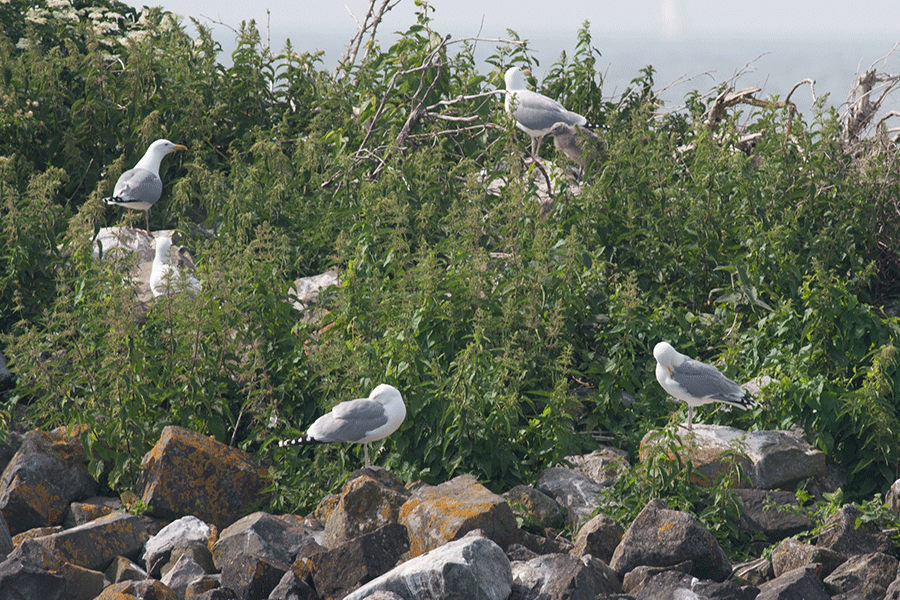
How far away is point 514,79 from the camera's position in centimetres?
986

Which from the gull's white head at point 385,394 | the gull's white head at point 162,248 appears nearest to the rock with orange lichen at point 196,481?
the gull's white head at point 385,394

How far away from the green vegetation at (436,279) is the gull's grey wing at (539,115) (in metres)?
0.21

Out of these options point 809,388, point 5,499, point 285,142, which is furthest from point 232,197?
point 809,388

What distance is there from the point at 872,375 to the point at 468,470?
2.68 m

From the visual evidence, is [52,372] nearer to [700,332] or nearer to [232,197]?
[232,197]

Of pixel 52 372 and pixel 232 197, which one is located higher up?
pixel 232 197

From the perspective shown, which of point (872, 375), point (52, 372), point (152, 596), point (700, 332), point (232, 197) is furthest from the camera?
point (232, 197)

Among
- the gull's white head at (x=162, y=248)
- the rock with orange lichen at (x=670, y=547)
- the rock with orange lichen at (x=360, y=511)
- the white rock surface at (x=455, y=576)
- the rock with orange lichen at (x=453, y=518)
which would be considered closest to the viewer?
the white rock surface at (x=455, y=576)

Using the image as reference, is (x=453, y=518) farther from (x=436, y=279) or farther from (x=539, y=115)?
(x=539, y=115)

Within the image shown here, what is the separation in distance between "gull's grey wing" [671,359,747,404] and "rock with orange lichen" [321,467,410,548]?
1954 millimetres

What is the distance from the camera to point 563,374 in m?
7.00

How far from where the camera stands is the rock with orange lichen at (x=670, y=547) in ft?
17.3

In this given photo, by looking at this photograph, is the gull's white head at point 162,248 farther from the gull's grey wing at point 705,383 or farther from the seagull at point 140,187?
the gull's grey wing at point 705,383

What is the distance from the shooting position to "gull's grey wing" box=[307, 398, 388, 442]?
244 inches
